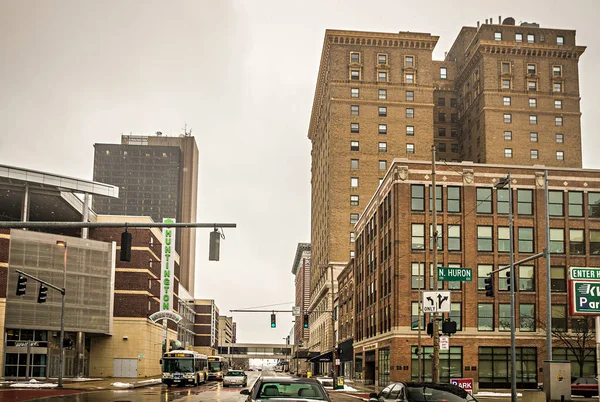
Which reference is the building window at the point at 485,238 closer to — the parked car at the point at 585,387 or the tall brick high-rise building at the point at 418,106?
the parked car at the point at 585,387

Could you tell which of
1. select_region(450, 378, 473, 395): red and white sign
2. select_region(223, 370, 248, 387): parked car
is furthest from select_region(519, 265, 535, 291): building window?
select_region(450, 378, 473, 395): red and white sign

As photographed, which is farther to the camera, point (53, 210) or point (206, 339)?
point (206, 339)

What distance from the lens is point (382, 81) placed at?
10619cm

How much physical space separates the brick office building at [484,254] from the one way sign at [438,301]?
2409 cm

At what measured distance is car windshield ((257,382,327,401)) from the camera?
14.8 m

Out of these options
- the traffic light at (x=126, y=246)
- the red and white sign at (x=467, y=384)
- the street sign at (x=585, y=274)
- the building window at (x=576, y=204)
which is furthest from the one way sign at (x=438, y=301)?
the building window at (x=576, y=204)

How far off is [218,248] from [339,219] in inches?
3224

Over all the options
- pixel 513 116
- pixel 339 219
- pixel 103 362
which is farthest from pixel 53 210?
pixel 513 116

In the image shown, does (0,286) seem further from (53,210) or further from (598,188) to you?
(598,188)

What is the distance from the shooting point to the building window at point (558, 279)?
5800cm

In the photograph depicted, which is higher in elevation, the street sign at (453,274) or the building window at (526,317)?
the street sign at (453,274)

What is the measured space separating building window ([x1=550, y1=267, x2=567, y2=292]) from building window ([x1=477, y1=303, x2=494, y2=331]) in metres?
5.40

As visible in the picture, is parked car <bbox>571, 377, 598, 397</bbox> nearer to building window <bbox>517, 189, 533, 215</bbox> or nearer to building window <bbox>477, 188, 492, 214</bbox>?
building window <bbox>517, 189, 533, 215</bbox>

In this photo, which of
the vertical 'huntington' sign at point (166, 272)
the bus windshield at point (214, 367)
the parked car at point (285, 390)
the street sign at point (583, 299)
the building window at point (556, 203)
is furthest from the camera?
the vertical 'huntington' sign at point (166, 272)
